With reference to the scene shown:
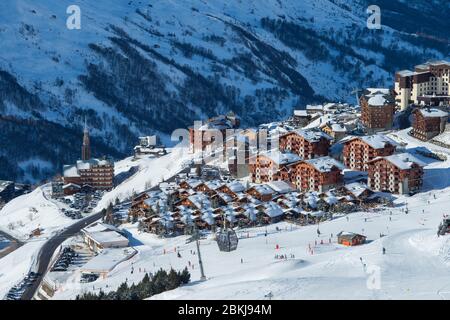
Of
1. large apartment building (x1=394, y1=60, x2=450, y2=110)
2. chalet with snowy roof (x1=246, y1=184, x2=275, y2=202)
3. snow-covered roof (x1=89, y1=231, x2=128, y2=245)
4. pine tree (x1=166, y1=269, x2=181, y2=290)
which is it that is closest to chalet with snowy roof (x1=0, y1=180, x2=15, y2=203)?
snow-covered roof (x1=89, y1=231, x2=128, y2=245)

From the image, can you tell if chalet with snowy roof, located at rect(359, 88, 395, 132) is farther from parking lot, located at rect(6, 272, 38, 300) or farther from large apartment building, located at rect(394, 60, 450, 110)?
parking lot, located at rect(6, 272, 38, 300)

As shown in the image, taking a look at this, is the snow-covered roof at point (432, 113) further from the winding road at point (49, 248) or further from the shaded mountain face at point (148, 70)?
the shaded mountain face at point (148, 70)

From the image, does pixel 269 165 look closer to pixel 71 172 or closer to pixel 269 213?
pixel 269 213

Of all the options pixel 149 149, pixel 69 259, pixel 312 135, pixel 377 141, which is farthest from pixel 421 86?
pixel 69 259

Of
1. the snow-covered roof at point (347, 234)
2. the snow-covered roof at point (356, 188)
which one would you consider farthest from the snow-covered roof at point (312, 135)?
the snow-covered roof at point (347, 234)
